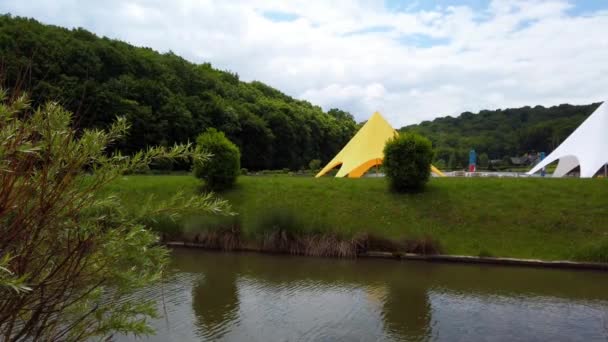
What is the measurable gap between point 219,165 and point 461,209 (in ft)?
29.8

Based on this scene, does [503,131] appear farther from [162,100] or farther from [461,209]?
[461,209]

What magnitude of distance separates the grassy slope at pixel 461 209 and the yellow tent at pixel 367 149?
3.14m

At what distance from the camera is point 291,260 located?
13.9 meters

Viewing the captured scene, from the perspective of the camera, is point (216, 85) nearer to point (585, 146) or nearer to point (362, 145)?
point (362, 145)

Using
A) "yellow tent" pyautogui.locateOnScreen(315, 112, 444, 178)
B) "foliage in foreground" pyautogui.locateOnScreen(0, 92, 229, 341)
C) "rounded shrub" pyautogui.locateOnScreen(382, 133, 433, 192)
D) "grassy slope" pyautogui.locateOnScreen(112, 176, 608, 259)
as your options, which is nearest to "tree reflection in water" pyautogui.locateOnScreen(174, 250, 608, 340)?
"grassy slope" pyautogui.locateOnScreen(112, 176, 608, 259)

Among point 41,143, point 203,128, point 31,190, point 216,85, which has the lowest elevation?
point 31,190

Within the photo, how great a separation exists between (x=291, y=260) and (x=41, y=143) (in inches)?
447

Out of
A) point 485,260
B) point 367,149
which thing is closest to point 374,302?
point 485,260

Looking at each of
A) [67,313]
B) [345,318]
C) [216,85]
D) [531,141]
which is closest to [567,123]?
[531,141]

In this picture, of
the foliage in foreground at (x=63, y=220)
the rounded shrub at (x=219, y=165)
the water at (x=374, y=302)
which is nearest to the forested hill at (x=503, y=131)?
the rounded shrub at (x=219, y=165)

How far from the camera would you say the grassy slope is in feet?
47.9

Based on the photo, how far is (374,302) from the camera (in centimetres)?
980

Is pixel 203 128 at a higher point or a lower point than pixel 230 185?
higher

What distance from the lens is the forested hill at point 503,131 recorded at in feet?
202
